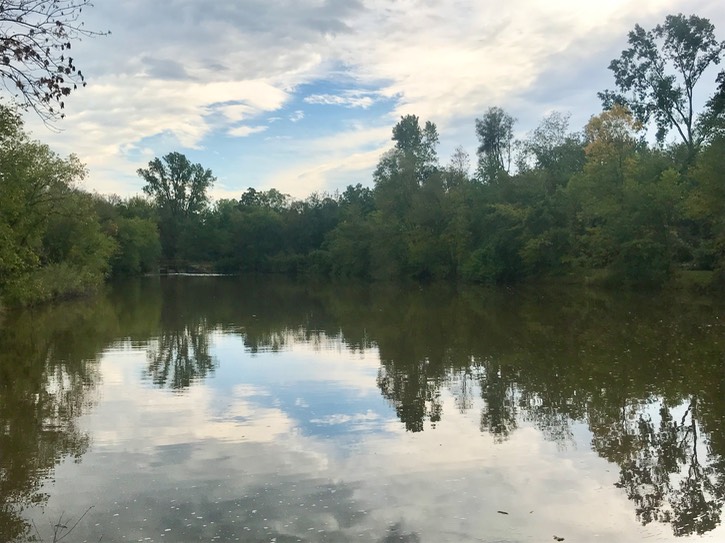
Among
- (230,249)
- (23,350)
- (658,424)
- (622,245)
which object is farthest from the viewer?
(230,249)

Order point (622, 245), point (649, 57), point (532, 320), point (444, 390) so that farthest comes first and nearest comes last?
1. point (649, 57)
2. point (622, 245)
3. point (532, 320)
4. point (444, 390)

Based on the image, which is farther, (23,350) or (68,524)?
(23,350)

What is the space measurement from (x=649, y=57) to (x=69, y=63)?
5670 cm

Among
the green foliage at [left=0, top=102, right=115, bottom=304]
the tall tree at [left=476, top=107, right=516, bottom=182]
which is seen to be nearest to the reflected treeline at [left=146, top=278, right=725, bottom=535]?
the green foliage at [left=0, top=102, right=115, bottom=304]

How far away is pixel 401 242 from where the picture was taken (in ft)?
227

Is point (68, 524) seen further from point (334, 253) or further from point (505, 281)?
point (334, 253)

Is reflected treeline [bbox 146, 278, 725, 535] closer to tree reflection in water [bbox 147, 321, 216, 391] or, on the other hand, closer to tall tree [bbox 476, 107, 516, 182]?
tree reflection in water [bbox 147, 321, 216, 391]

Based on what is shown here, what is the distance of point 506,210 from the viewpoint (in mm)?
54344

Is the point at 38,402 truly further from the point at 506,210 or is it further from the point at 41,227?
the point at 506,210

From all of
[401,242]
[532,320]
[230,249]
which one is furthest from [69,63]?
[230,249]

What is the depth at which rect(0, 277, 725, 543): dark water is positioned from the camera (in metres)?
6.75

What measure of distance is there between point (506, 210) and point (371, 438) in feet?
152

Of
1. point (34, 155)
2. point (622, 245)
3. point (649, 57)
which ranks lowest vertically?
point (622, 245)

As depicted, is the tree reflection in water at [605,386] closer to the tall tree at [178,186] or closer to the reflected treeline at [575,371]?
the reflected treeline at [575,371]
